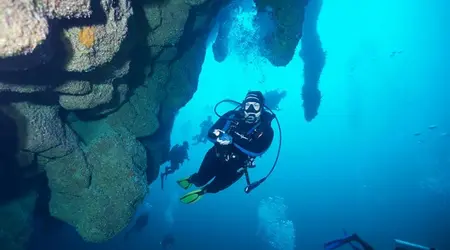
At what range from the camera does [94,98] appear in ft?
15.4

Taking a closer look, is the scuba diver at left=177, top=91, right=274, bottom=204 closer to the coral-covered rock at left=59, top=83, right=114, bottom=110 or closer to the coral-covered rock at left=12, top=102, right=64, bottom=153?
the coral-covered rock at left=59, top=83, right=114, bottom=110

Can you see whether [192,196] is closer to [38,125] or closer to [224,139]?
[224,139]

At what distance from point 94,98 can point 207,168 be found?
2.83m

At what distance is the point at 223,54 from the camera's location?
12711 millimetres

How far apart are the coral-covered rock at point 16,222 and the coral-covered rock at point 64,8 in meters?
5.75

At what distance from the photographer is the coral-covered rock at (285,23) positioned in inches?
286

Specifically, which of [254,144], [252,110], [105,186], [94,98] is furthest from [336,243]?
[94,98]

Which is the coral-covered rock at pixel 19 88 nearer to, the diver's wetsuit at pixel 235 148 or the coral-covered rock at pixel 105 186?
the coral-covered rock at pixel 105 186

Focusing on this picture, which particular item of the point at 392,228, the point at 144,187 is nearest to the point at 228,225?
the point at 392,228

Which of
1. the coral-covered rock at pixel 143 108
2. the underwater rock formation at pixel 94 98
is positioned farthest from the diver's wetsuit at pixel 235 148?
the coral-covered rock at pixel 143 108

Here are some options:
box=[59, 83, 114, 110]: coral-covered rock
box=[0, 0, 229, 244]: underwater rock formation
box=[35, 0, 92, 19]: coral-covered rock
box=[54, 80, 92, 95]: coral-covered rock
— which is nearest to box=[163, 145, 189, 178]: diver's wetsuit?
box=[0, 0, 229, 244]: underwater rock formation

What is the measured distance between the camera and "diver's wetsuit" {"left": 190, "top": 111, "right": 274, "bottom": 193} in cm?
604

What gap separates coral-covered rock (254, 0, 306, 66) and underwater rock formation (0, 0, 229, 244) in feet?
5.14

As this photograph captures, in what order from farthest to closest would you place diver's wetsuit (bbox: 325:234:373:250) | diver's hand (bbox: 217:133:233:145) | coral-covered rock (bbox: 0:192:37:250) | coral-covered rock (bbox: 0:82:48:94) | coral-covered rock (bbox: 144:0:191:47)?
diver's wetsuit (bbox: 325:234:373:250)
coral-covered rock (bbox: 0:192:37:250)
coral-covered rock (bbox: 144:0:191:47)
diver's hand (bbox: 217:133:233:145)
coral-covered rock (bbox: 0:82:48:94)
